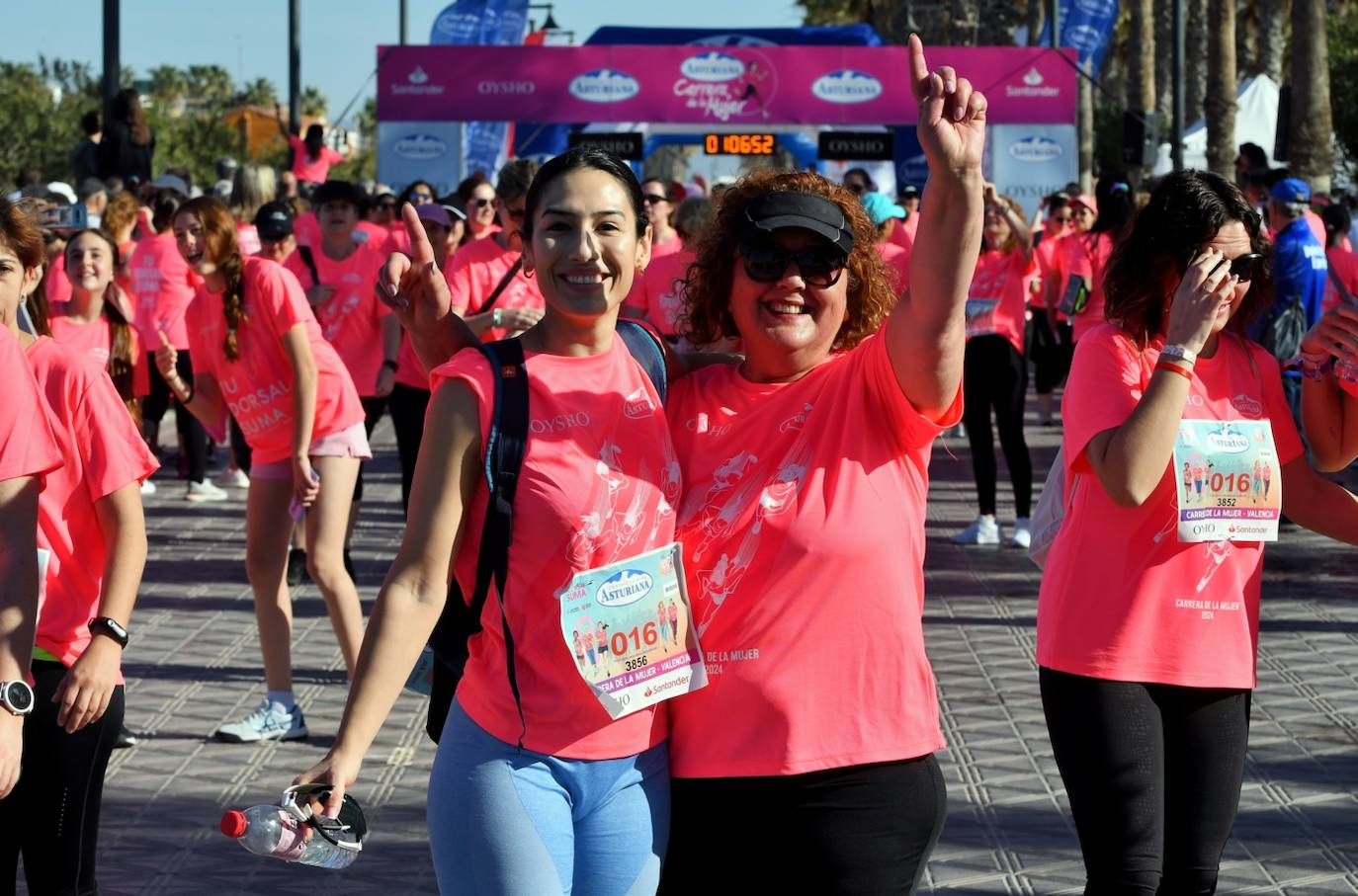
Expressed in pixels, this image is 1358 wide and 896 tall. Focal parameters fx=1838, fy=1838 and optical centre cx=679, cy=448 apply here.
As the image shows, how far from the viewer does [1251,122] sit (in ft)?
108

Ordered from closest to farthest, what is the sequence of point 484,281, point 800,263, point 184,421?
1. point 800,263
2. point 484,281
3. point 184,421

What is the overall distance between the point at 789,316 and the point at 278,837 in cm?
113

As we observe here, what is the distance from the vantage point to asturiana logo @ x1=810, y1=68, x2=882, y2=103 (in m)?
24.5

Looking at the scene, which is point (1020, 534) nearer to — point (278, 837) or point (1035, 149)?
point (278, 837)

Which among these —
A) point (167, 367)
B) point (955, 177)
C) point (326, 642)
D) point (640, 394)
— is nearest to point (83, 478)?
point (640, 394)

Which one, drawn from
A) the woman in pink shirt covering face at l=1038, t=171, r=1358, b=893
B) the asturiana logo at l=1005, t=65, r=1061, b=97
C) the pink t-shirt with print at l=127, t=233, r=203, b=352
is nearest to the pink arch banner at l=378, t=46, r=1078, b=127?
the asturiana logo at l=1005, t=65, r=1061, b=97

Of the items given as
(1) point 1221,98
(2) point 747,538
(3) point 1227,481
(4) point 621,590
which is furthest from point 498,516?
(1) point 1221,98

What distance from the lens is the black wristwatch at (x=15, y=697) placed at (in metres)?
3.14

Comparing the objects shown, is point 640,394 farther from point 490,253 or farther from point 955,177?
point 490,253

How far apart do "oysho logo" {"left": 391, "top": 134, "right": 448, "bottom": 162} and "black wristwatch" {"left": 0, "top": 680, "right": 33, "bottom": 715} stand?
2158cm

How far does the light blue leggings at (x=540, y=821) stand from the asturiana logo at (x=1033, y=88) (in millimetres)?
22314

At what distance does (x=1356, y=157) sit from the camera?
1299 inches

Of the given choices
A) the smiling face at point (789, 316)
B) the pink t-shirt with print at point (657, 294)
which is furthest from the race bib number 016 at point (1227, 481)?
the pink t-shirt with print at point (657, 294)

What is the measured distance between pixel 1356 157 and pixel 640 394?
32809mm
